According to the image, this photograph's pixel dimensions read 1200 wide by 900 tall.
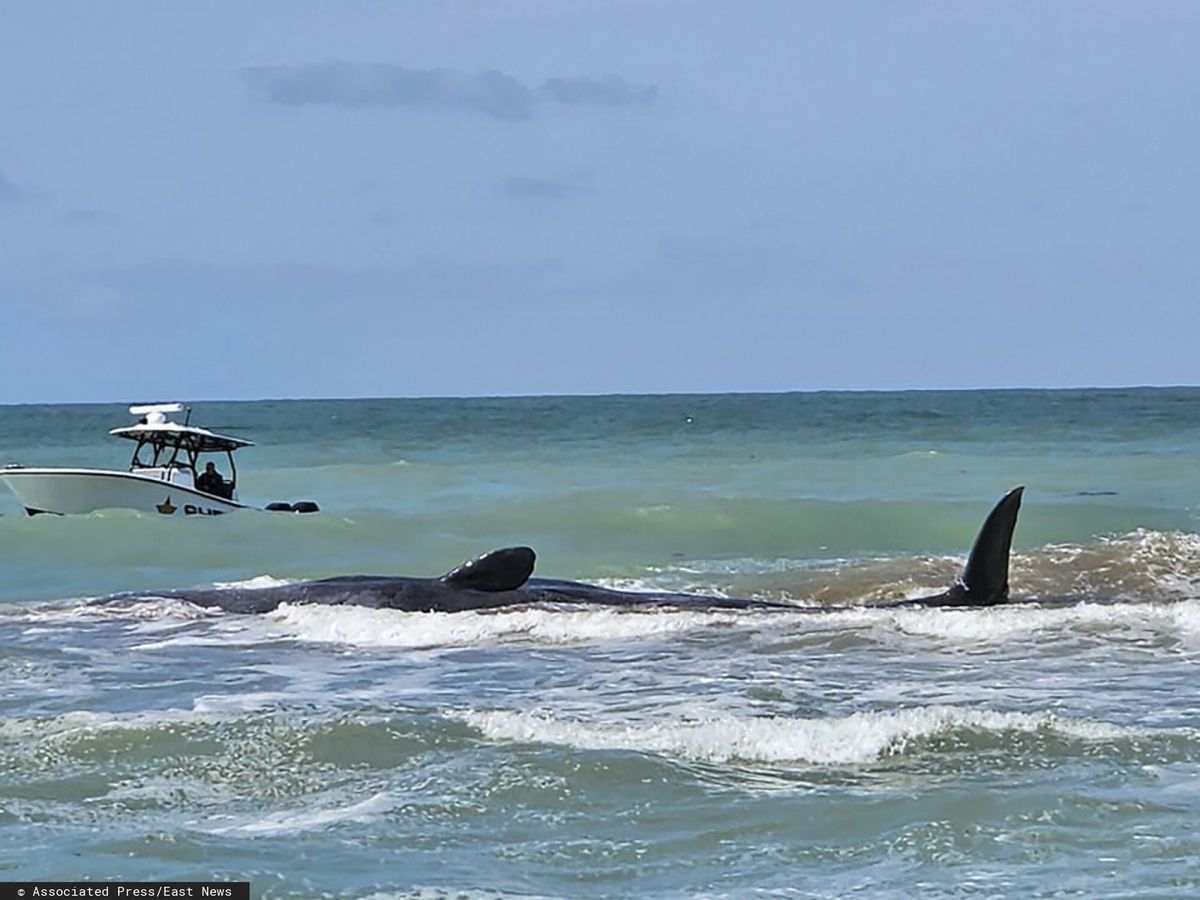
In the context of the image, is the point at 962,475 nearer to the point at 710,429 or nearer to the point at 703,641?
the point at 703,641

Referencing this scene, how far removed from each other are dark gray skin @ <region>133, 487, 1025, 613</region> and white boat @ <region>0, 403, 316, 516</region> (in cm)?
1277

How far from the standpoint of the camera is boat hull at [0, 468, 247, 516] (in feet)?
98.2

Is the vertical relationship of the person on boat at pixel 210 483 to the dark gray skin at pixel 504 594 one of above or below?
above

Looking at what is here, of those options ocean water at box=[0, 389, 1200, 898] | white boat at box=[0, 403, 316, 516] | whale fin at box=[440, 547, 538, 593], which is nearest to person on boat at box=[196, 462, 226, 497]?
white boat at box=[0, 403, 316, 516]

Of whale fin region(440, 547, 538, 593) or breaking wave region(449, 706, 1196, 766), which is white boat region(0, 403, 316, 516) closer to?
whale fin region(440, 547, 538, 593)

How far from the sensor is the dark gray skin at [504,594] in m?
15.9

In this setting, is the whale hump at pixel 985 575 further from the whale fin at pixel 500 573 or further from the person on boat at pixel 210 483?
the person on boat at pixel 210 483

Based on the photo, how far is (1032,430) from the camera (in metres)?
73.1

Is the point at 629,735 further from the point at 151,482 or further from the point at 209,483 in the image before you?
the point at 209,483

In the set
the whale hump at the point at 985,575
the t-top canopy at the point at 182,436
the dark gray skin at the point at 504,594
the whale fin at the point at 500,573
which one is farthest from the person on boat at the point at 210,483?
the whale hump at the point at 985,575

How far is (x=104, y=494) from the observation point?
30594 millimetres

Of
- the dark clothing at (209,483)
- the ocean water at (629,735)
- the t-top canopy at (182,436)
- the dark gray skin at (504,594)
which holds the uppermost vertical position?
the t-top canopy at (182,436)

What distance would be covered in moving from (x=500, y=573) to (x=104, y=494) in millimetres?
16083

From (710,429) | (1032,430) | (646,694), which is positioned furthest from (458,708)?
(710,429)
